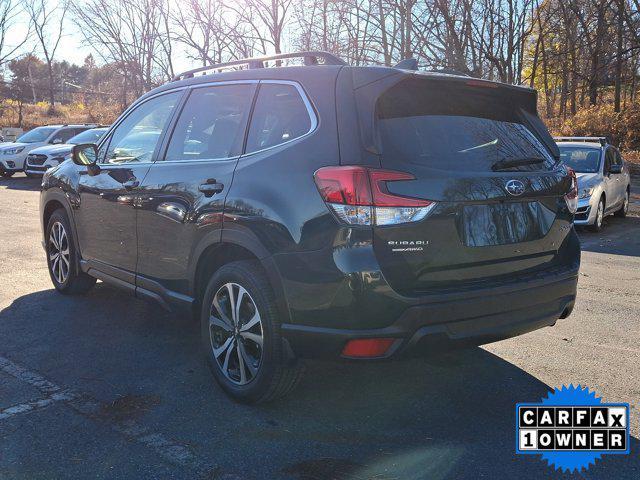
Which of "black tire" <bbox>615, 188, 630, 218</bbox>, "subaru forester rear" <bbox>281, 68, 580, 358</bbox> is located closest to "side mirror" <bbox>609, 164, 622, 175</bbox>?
"black tire" <bbox>615, 188, 630, 218</bbox>

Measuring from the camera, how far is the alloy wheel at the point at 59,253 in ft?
18.9

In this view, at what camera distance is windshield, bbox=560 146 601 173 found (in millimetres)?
11039

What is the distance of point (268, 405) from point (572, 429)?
162 centimetres

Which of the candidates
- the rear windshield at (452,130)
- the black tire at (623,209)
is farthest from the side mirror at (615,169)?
the rear windshield at (452,130)

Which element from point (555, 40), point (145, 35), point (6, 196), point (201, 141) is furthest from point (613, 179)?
point (145, 35)

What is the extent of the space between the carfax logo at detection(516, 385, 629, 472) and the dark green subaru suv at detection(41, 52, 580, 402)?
1.52ft

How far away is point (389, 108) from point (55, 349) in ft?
9.71

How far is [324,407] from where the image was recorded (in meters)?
3.54

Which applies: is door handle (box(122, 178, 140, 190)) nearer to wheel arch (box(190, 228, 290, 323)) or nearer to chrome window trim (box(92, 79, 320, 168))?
chrome window trim (box(92, 79, 320, 168))

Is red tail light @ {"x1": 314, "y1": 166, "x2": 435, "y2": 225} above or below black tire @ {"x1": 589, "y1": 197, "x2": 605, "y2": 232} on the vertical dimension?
above

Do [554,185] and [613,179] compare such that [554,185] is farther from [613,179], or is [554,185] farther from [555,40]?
[555,40]

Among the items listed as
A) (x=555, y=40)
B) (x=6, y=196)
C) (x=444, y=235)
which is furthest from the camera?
(x=555, y=40)

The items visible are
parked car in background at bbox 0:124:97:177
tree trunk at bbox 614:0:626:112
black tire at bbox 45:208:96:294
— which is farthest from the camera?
tree trunk at bbox 614:0:626:112

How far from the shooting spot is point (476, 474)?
2799 mm
